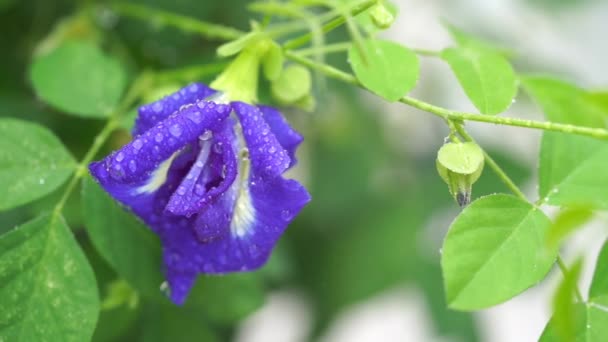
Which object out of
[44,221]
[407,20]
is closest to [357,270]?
[407,20]

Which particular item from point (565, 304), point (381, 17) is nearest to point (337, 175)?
point (381, 17)

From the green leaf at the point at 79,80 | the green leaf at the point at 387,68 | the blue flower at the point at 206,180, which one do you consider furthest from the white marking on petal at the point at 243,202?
the green leaf at the point at 79,80

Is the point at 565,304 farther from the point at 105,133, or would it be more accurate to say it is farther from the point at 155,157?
the point at 105,133

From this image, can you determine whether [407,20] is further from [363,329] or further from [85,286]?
[85,286]

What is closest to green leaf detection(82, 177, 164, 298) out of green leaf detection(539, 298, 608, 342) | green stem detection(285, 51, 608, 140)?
green stem detection(285, 51, 608, 140)

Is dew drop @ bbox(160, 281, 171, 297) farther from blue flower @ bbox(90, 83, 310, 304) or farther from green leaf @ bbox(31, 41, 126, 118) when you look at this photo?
green leaf @ bbox(31, 41, 126, 118)
